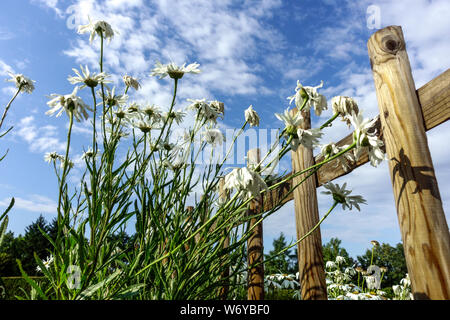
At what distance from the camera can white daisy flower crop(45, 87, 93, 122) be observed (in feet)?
3.95

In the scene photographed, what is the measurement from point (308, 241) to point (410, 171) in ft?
2.73

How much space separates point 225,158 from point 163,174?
34 centimetres

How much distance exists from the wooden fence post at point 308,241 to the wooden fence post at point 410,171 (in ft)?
2.11

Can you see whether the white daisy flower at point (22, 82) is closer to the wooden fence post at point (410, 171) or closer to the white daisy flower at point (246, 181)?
the white daisy flower at point (246, 181)

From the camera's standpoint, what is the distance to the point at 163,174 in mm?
1689

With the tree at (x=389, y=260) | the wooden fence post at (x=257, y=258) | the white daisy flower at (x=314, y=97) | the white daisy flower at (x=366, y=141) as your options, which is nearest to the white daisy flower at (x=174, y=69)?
the white daisy flower at (x=314, y=97)

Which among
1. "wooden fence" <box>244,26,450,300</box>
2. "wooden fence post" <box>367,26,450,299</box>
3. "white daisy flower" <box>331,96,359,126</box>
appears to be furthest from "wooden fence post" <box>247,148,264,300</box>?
"white daisy flower" <box>331,96,359,126</box>

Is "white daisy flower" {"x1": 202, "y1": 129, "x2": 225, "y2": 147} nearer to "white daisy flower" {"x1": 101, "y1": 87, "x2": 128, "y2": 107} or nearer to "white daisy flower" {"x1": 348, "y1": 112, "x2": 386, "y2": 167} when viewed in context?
"white daisy flower" {"x1": 101, "y1": 87, "x2": 128, "y2": 107}

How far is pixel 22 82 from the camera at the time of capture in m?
2.14

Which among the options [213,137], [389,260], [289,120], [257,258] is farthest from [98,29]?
[389,260]

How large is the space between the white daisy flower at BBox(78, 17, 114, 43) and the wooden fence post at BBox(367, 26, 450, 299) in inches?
52.9

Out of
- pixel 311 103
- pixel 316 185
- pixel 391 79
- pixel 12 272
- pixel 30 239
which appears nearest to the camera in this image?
pixel 311 103
